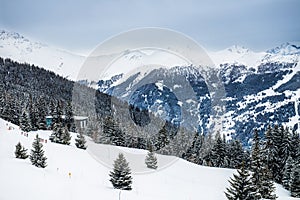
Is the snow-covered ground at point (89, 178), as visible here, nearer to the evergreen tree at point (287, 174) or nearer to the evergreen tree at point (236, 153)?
the evergreen tree at point (287, 174)

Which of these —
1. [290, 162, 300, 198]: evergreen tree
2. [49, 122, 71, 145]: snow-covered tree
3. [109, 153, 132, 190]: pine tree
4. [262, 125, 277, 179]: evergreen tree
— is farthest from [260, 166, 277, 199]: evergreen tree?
[49, 122, 71, 145]: snow-covered tree

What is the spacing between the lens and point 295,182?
41625mm

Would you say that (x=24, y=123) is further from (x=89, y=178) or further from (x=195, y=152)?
(x=195, y=152)

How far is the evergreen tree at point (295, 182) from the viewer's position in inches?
1610

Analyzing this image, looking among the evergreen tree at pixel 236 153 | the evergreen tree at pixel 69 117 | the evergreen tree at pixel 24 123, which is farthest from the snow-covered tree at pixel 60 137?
the evergreen tree at pixel 236 153

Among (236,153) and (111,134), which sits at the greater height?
(111,134)

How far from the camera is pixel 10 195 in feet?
45.5

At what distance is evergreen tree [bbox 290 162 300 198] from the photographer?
40906mm

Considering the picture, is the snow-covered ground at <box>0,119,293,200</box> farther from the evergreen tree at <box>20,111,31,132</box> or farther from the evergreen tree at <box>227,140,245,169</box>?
the evergreen tree at <box>227,140,245,169</box>

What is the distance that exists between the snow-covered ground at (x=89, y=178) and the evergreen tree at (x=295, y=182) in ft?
3.72

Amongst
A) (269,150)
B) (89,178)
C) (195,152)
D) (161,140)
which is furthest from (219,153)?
(89,178)

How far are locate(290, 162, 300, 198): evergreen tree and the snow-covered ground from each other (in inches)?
44.6

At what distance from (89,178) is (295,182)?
2871cm

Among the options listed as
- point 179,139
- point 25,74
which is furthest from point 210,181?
point 25,74
